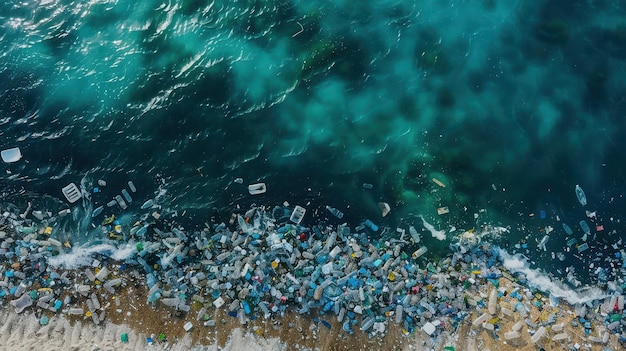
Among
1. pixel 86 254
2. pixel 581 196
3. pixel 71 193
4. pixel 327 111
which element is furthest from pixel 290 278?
pixel 581 196

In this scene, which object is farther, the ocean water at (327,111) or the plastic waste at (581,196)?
the plastic waste at (581,196)

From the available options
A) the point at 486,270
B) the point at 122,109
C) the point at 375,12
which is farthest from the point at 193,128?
the point at 486,270

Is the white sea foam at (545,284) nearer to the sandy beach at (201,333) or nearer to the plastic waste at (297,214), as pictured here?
the sandy beach at (201,333)

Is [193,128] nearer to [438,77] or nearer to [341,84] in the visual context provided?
[341,84]

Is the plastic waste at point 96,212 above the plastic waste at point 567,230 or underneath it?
above

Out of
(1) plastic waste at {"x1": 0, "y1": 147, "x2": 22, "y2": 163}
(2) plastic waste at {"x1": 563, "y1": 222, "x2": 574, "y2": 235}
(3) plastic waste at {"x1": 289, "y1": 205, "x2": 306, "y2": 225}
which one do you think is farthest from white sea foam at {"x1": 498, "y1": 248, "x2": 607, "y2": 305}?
(1) plastic waste at {"x1": 0, "y1": 147, "x2": 22, "y2": 163}

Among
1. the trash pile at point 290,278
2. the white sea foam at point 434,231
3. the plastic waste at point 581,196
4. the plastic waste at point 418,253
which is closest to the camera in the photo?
the trash pile at point 290,278

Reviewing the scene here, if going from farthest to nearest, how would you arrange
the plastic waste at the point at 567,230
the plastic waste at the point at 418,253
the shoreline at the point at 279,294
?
the plastic waste at the point at 567,230
the plastic waste at the point at 418,253
the shoreline at the point at 279,294

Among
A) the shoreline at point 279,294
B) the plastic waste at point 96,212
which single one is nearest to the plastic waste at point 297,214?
the shoreline at point 279,294
